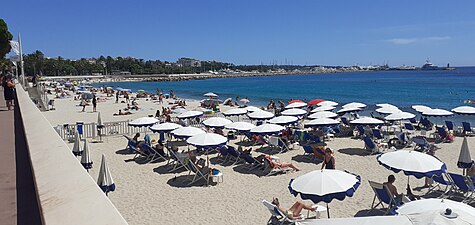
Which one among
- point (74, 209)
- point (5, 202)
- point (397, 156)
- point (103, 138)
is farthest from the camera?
point (103, 138)

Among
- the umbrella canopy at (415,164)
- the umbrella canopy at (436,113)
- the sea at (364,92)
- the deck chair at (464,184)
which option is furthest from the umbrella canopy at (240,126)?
the sea at (364,92)

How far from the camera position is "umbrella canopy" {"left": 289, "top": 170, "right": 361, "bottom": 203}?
6512 millimetres

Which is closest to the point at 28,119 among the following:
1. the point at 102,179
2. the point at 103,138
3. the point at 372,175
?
the point at 102,179

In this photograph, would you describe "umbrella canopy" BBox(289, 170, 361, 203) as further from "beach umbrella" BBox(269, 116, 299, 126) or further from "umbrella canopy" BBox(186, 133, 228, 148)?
"beach umbrella" BBox(269, 116, 299, 126)

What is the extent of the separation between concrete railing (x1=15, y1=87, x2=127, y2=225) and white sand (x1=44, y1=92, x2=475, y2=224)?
456 cm

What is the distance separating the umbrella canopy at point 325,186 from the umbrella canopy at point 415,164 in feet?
4.90

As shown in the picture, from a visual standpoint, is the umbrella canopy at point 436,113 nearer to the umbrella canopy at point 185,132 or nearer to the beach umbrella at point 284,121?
the beach umbrella at point 284,121

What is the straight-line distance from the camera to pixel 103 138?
53.0 ft

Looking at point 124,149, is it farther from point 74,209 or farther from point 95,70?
point 95,70

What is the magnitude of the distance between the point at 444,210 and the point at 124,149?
38.0 feet

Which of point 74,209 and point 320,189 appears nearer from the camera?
point 74,209

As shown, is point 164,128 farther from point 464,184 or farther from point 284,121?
point 464,184

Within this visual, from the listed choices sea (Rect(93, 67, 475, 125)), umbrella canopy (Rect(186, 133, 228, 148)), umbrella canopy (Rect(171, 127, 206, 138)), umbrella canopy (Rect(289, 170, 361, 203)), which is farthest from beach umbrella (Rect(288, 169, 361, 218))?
sea (Rect(93, 67, 475, 125))

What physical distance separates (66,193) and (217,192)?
7.18 meters
